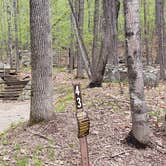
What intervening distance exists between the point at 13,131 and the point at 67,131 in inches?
46.8

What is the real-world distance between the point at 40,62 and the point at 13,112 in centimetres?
605

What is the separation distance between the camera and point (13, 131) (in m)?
7.30

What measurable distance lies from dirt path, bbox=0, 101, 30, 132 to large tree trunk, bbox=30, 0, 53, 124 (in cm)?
313

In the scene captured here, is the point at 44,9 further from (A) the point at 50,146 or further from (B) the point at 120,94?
(B) the point at 120,94

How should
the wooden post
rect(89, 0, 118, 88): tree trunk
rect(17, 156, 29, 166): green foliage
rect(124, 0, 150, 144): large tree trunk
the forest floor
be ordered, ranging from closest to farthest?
the wooden post → rect(17, 156, 29, 166): green foliage → the forest floor → rect(124, 0, 150, 144): large tree trunk → rect(89, 0, 118, 88): tree trunk

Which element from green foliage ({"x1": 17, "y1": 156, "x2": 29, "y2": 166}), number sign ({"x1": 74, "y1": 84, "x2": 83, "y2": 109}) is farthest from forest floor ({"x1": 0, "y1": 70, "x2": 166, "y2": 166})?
number sign ({"x1": 74, "y1": 84, "x2": 83, "y2": 109})

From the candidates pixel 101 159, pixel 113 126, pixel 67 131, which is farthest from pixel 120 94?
pixel 101 159

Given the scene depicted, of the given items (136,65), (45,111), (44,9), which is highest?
(44,9)

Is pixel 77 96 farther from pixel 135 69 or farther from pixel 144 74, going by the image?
pixel 144 74

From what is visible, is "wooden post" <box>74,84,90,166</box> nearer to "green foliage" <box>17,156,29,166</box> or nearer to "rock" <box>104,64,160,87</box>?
"green foliage" <box>17,156,29,166</box>

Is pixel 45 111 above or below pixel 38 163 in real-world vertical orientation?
above

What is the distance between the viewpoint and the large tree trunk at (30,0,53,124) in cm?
706

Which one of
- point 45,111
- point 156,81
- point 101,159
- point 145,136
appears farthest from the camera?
point 156,81

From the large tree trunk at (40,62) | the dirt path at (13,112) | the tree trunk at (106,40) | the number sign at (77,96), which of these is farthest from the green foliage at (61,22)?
the number sign at (77,96)
